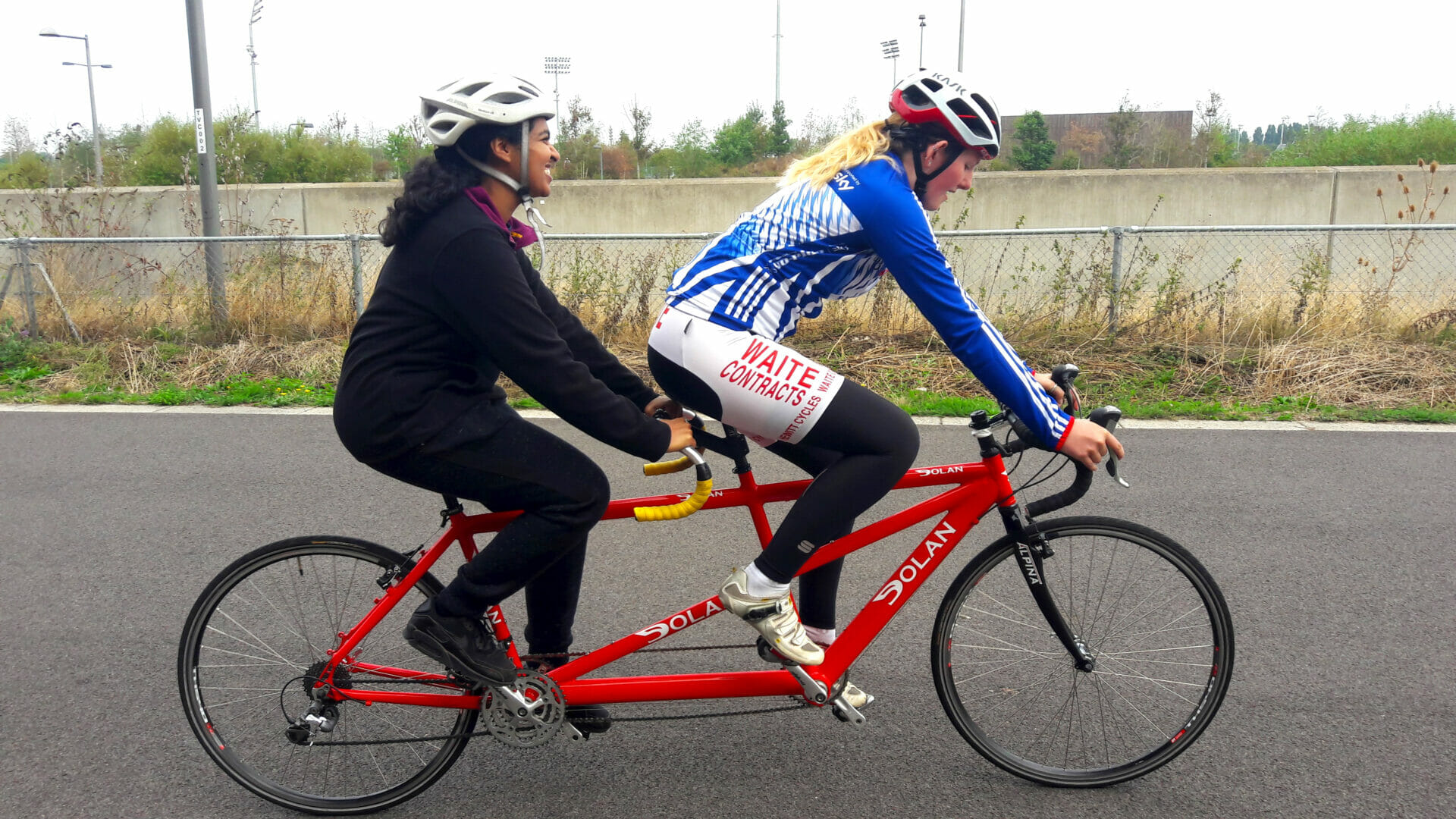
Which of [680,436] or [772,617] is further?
[772,617]

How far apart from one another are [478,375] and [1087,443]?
1.61m

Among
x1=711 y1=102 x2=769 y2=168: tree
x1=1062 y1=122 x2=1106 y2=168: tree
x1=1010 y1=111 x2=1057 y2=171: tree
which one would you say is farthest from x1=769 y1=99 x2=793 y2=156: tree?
x1=1062 y1=122 x2=1106 y2=168: tree

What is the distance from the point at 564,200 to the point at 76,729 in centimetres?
1526

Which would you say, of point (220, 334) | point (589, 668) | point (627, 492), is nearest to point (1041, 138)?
point (220, 334)

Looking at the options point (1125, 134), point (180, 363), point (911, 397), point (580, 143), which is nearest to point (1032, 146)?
point (1125, 134)

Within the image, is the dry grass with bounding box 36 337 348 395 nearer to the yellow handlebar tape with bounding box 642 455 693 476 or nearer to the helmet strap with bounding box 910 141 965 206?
the yellow handlebar tape with bounding box 642 455 693 476

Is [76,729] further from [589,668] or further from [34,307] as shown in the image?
[34,307]

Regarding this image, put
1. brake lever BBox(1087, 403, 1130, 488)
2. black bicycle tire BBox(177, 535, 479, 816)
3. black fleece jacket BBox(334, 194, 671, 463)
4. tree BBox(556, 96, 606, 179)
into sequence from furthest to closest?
1. tree BBox(556, 96, 606, 179)
2. black bicycle tire BBox(177, 535, 479, 816)
3. brake lever BBox(1087, 403, 1130, 488)
4. black fleece jacket BBox(334, 194, 671, 463)

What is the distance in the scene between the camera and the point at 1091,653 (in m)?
3.23

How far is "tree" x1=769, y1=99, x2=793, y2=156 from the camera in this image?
3500 cm

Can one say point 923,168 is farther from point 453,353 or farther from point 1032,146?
point 1032,146

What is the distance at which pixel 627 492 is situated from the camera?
613 centimetres

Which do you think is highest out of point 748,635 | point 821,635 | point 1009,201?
point 1009,201

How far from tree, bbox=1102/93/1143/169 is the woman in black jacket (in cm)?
3283
